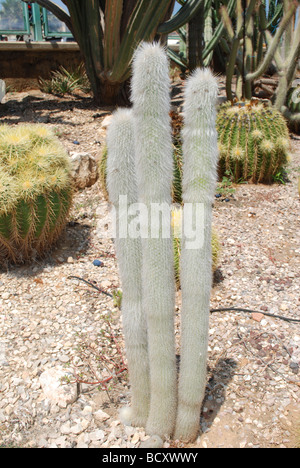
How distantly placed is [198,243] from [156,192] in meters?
0.24

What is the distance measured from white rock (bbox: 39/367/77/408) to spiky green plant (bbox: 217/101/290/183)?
3.08 metres

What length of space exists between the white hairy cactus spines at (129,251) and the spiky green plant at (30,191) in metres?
1.31

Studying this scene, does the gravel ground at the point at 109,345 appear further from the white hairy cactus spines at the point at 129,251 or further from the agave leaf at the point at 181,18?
the agave leaf at the point at 181,18

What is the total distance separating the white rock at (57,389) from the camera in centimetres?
203

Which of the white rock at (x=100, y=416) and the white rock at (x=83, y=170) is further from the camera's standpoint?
the white rock at (x=83, y=170)

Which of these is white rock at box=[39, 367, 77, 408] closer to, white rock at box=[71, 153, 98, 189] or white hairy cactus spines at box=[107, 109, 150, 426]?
white hairy cactus spines at box=[107, 109, 150, 426]

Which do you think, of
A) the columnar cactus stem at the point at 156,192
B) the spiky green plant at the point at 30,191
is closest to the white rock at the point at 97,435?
the columnar cactus stem at the point at 156,192

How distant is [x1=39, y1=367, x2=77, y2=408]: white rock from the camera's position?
2031 mm

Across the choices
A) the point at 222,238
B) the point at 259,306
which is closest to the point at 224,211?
the point at 222,238

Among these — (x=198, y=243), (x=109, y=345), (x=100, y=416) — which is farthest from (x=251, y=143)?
(x=100, y=416)

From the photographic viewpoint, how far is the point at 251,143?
4414 millimetres

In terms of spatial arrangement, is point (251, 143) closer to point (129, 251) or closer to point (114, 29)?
point (114, 29)

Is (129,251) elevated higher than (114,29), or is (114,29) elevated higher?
(114,29)
